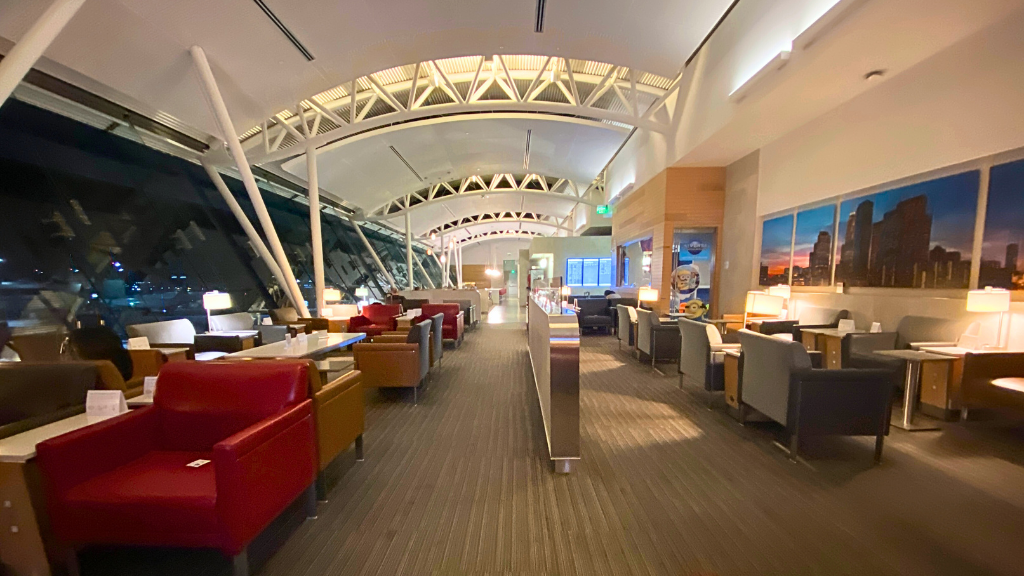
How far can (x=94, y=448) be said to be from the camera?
176 centimetres

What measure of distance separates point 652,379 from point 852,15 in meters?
4.51

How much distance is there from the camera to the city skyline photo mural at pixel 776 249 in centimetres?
636

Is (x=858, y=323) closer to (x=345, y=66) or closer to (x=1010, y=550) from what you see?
(x=1010, y=550)

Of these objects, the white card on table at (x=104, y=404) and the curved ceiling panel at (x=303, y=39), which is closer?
the white card on table at (x=104, y=404)

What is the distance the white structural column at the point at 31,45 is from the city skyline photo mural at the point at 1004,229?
9.07 meters

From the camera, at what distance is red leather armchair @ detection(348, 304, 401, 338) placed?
6746 millimetres

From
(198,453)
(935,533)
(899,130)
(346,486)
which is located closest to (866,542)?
(935,533)

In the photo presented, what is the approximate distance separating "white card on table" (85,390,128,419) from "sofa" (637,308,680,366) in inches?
221

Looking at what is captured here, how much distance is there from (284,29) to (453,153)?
7703mm

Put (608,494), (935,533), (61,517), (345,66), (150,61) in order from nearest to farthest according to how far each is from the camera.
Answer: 1. (61,517)
2. (935,533)
3. (608,494)
4. (150,61)
5. (345,66)

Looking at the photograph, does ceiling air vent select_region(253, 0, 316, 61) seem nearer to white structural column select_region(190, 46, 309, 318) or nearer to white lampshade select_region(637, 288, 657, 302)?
white structural column select_region(190, 46, 309, 318)

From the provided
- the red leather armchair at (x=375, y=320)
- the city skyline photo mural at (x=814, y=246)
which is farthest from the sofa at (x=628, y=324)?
the red leather armchair at (x=375, y=320)

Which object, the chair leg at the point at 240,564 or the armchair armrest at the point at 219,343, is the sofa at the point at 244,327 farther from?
the chair leg at the point at 240,564

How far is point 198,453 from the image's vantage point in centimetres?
207
